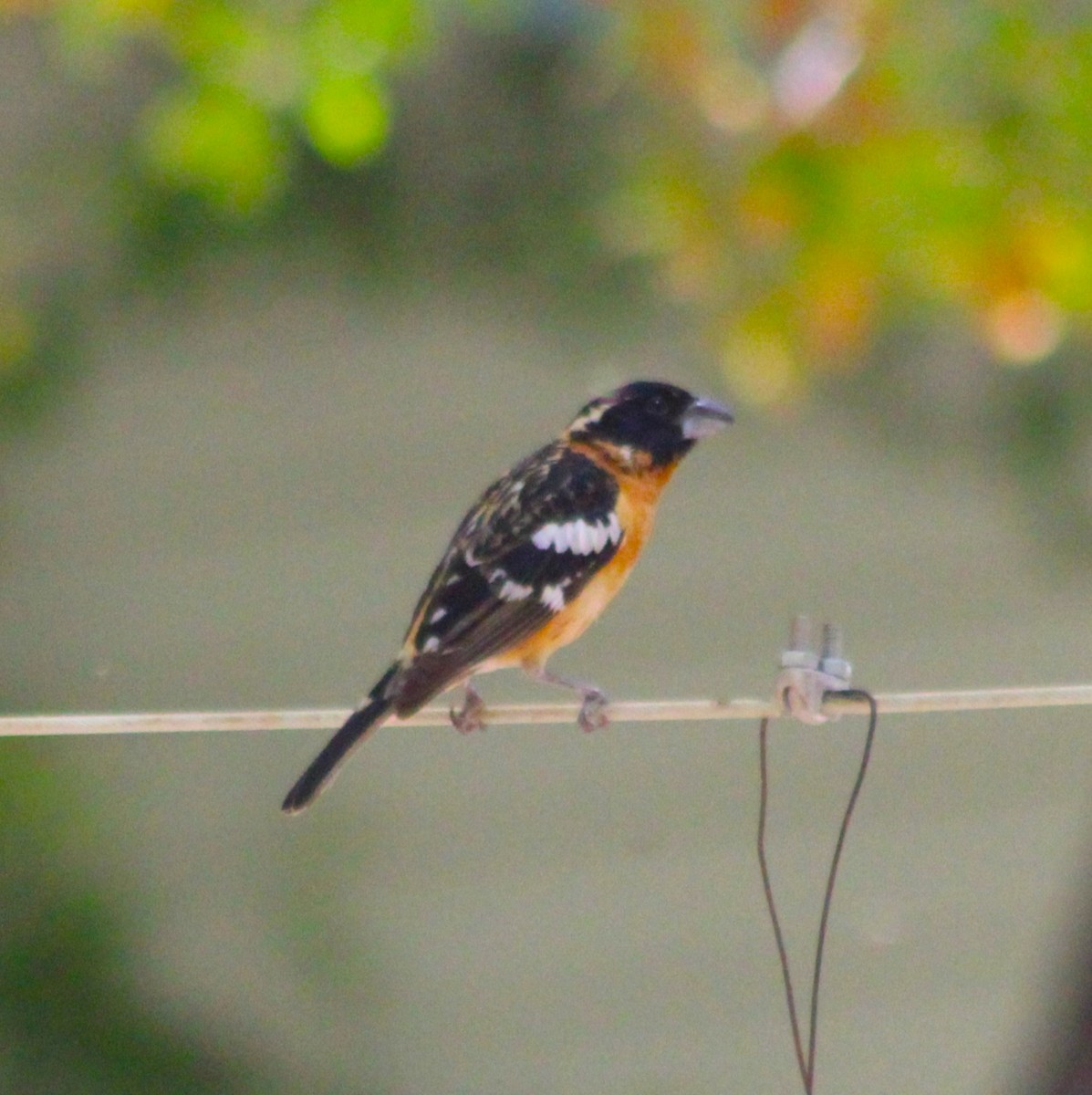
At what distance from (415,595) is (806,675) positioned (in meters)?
3.48

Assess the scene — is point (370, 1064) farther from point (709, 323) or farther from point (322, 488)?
point (709, 323)

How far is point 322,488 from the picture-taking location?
640 centimetres

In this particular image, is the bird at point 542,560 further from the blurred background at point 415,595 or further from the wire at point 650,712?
the blurred background at point 415,595

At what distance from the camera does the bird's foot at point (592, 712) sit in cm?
361

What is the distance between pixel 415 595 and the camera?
21.1ft

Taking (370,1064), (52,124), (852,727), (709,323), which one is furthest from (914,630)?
(52,124)

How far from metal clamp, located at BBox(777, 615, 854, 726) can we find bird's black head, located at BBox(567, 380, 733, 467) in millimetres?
1576

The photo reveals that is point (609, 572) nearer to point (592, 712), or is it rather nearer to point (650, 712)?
point (592, 712)

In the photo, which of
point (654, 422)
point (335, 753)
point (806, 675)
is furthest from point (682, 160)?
point (806, 675)

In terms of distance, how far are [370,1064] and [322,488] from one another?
6.24 feet

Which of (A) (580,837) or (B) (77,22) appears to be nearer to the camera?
(B) (77,22)

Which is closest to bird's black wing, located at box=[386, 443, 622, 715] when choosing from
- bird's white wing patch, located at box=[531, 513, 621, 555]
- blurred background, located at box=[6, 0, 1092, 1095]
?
bird's white wing patch, located at box=[531, 513, 621, 555]

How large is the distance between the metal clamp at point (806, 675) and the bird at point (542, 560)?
590 millimetres

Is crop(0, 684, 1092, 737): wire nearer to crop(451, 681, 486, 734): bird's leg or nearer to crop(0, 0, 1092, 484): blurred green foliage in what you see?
crop(451, 681, 486, 734): bird's leg
